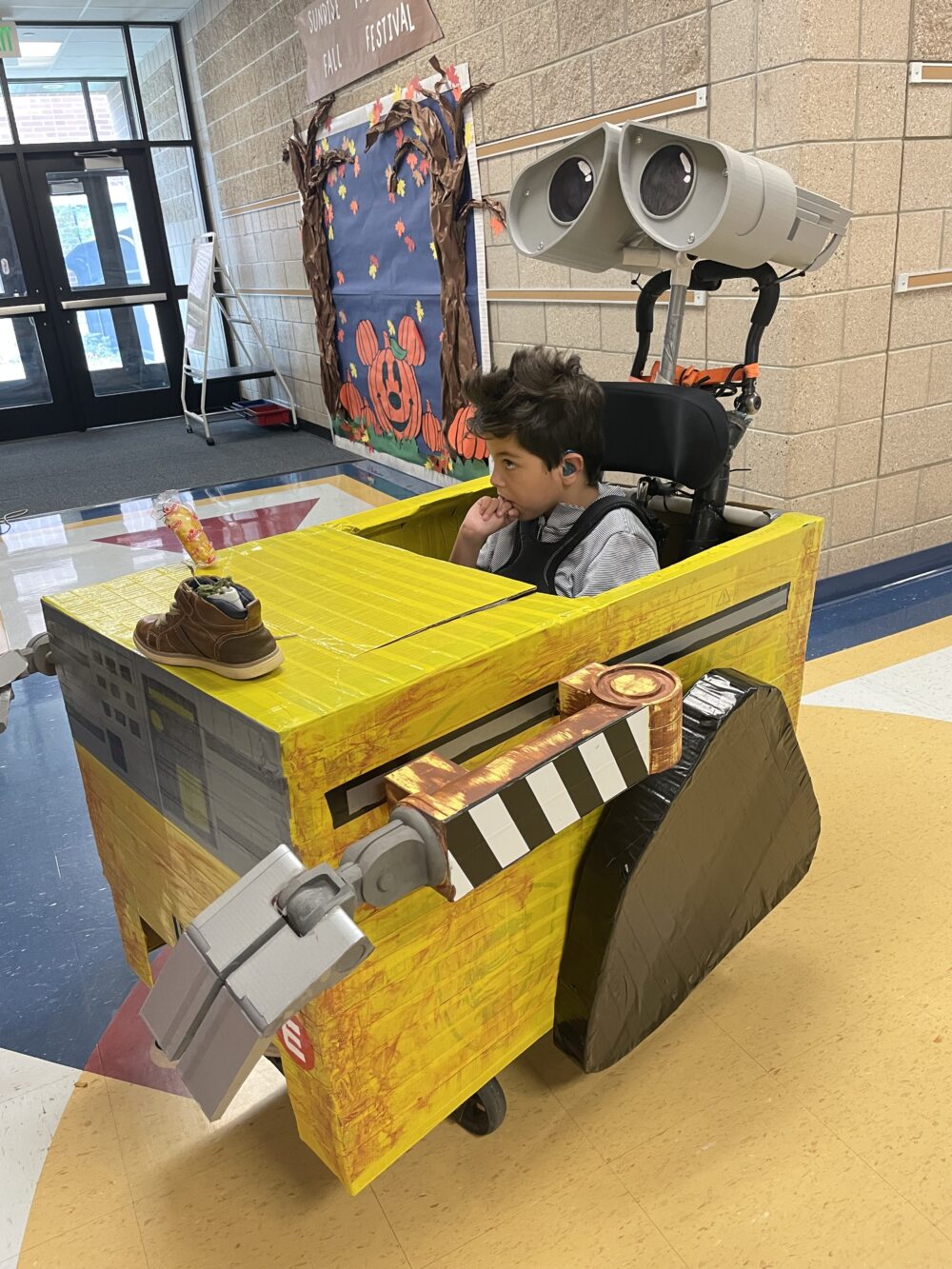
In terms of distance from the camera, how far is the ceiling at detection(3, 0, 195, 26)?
22.4 ft

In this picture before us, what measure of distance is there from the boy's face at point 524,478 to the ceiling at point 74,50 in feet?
25.7

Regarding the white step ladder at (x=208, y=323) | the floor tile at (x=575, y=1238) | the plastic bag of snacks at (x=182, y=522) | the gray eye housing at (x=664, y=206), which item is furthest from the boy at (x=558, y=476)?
the white step ladder at (x=208, y=323)

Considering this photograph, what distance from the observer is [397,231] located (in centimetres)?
476

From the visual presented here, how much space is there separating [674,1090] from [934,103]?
9.29ft

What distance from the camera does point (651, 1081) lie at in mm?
1383

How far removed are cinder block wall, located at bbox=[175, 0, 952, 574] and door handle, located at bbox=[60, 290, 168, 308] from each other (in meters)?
4.96

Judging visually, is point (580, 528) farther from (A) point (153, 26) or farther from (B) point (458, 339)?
(A) point (153, 26)

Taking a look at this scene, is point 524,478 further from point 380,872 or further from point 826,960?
point 826,960

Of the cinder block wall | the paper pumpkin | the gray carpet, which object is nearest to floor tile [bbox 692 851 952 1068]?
the cinder block wall

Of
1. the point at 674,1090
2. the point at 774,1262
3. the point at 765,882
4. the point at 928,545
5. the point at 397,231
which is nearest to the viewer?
the point at 774,1262

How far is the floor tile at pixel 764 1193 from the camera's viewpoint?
1126 millimetres

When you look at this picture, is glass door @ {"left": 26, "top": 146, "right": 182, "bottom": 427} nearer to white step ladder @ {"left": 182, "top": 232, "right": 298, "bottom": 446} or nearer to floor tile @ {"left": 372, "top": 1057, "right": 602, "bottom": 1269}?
white step ladder @ {"left": 182, "top": 232, "right": 298, "bottom": 446}

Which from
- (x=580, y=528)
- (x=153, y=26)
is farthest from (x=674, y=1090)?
(x=153, y=26)

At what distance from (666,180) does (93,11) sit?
24.9 feet
